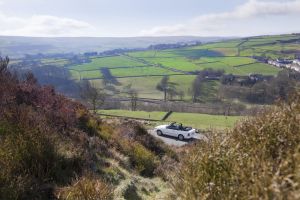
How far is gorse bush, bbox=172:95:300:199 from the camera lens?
3.84m

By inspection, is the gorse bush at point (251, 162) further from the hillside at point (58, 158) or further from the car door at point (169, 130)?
the car door at point (169, 130)

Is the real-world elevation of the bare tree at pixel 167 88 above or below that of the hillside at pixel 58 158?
below

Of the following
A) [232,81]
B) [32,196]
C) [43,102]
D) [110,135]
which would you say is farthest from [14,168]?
[232,81]

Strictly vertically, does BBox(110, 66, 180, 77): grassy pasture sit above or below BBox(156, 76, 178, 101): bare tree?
above

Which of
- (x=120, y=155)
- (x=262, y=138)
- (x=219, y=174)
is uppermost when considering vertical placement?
(x=262, y=138)

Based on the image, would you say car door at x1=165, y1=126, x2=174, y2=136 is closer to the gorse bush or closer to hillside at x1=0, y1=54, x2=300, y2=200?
hillside at x1=0, y1=54, x2=300, y2=200

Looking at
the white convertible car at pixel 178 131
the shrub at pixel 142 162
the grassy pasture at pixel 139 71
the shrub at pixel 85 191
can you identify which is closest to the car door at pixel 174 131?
the white convertible car at pixel 178 131

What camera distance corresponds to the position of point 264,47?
456ft

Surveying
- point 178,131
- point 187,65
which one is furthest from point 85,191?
point 187,65

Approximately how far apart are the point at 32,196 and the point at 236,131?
394 cm

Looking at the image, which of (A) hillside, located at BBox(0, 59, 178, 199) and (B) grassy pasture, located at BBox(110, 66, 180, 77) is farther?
(B) grassy pasture, located at BBox(110, 66, 180, 77)

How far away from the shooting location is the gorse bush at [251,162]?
3.84 metres

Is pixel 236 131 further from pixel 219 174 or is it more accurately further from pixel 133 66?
pixel 133 66

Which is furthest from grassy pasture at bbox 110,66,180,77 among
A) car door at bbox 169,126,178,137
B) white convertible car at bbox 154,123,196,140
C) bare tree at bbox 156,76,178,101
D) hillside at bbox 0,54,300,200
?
hillside at bbox 0,54,300,200
